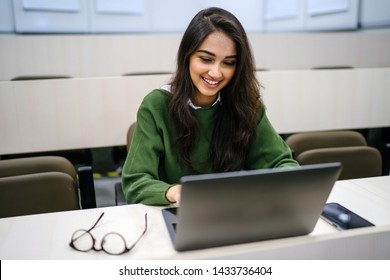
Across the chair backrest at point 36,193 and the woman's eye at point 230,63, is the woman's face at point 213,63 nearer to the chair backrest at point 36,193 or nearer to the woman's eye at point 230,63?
the woman's eye at point 230,63

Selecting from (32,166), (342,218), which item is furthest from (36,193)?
(342,218)

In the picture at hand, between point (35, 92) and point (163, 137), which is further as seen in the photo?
point (35, 92)

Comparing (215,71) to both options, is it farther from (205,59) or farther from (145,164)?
(145,164)

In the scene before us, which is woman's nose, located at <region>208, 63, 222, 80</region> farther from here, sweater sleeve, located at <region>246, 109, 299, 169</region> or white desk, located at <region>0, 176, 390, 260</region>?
white desk, located at <region>0, 176, 390, 260</region>

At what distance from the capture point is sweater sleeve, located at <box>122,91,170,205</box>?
1.05m

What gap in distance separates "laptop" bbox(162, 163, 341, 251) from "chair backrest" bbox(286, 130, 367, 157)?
3.58 feet

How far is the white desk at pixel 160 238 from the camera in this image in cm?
74

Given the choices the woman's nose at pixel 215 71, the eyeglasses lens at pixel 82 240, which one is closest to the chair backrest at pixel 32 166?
the eyeglasses lens at pixel 82 240

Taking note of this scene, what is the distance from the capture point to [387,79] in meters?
2.62

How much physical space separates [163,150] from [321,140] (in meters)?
0.98

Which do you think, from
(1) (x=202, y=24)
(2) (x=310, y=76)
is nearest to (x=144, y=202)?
(1) (x=202, y=24)
